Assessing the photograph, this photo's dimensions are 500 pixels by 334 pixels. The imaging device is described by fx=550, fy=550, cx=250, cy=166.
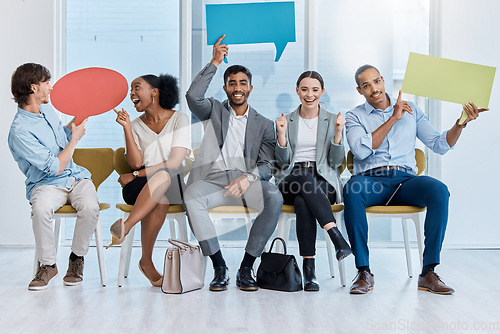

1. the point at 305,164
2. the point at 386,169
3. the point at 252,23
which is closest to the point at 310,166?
the point at 305,164

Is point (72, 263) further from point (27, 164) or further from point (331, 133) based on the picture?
point (331, 133)

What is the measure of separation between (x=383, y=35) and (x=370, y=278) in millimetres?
2261

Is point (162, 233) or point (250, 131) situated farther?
point (162, 233)


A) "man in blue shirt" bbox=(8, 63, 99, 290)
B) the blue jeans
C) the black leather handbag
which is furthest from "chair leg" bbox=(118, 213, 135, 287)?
the blue jeans

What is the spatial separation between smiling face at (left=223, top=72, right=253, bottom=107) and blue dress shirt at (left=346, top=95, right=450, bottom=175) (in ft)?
2.15

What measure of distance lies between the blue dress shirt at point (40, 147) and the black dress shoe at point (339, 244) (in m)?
1.51

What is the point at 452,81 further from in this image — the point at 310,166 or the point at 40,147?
the point at 40,147

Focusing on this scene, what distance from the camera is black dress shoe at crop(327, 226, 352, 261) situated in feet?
9.20

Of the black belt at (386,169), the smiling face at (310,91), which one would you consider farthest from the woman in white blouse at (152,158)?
the black belt at (386,169)

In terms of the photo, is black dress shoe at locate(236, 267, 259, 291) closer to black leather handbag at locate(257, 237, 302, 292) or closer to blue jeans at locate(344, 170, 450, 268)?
black leather handbag at locate(257, 237, 302, 292)

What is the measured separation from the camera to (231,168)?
3199 mm

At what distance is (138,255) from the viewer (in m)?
4.09

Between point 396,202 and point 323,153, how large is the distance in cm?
50

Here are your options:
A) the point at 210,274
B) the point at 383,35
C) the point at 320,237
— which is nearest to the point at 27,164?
the point at 210,274
